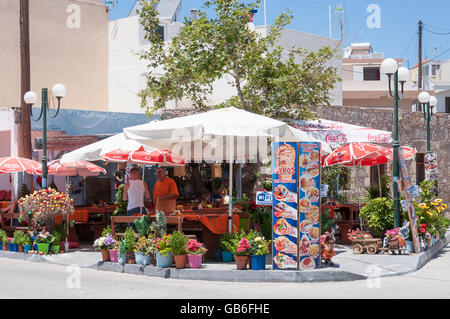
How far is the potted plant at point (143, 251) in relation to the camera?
12.5 m

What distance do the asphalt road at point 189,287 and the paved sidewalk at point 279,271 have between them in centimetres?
21

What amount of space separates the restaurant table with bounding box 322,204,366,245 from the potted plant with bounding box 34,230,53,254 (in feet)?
21.9

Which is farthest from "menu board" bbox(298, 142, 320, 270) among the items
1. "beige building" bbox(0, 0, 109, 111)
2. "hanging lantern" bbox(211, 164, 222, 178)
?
"beige building" bbox(0, 0, 109, 111)

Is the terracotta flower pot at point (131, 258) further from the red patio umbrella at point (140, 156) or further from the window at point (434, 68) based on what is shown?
the window at point (434, 68)

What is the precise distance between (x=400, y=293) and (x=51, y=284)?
544 cm

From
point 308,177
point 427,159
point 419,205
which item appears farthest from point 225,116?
point 427,159

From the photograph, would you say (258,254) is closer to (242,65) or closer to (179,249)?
(179,249)

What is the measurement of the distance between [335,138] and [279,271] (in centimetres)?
657

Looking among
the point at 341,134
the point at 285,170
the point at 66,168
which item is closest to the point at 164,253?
the point at 285,170

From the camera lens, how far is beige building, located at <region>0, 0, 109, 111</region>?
28.3m

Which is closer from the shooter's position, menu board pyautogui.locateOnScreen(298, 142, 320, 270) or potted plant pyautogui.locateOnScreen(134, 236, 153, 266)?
menu board pyautogui.locateOnScreen(298, 142, 320, 270)

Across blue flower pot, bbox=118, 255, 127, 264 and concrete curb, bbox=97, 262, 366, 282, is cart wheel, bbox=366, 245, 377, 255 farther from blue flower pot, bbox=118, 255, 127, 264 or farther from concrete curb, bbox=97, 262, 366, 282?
blue flower pot, bbox=118, 255, 127, 264

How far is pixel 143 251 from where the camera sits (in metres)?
12.5

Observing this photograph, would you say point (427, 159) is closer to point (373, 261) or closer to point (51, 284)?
point (373, 261)
